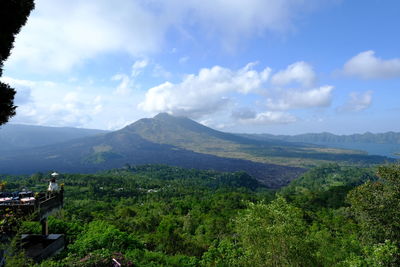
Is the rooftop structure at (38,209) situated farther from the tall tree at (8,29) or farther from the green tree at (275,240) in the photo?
the green tree at (275,240)

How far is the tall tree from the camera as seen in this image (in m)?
9.16

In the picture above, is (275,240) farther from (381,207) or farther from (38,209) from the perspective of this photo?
(38,209)

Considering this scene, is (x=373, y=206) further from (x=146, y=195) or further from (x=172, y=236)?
(x=146, y=195)

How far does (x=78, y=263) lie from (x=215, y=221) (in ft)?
135

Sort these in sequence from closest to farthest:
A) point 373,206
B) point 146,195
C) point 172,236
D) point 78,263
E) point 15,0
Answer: point 15,0
point 78,263
point 373,206
point 172,236
point 146,195

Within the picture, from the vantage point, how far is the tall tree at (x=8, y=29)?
9164 millimetres

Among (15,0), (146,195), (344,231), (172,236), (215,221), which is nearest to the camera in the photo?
(15,0)

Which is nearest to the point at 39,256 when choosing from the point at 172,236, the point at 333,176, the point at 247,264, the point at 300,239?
the point at 247,264

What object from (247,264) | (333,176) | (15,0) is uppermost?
(15,0)

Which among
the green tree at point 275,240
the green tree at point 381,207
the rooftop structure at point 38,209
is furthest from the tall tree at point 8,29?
the green tree at point 381,207

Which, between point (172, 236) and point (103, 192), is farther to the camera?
point (103, 192)

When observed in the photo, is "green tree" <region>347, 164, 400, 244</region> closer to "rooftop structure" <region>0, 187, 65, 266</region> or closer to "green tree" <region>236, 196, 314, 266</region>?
"green tree" <region>236, 196, 314, 266</region>

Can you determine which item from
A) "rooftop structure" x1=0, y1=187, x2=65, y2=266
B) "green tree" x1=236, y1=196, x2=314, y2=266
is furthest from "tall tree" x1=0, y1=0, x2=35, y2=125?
"green tree" x1=236, y1=196, x2=314, y2=266

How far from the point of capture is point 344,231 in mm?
46188
